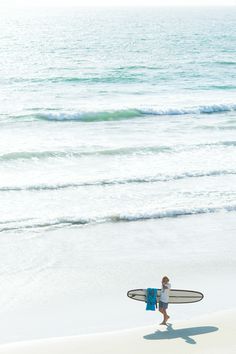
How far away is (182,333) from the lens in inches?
500

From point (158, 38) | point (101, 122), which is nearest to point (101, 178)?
point (101, 122)

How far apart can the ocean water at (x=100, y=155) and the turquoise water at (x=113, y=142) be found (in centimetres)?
6

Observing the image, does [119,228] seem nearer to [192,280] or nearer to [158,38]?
[192,280]

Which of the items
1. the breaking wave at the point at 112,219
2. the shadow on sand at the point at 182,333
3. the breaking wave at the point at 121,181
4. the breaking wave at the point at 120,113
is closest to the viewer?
the shadow on sand at the point at 182,333

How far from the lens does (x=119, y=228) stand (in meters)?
19.6

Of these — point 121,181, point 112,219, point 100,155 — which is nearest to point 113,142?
point 100,155

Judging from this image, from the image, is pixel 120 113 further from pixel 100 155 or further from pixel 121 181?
pixel 121 181

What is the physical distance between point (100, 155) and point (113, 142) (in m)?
2.74

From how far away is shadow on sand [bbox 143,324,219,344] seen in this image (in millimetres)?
12508

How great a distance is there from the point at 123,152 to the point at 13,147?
17.7 feet

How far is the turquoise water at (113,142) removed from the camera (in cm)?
2159

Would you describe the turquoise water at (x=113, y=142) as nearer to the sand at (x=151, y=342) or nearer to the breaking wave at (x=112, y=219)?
the breaking wave at (x=112, y=219)

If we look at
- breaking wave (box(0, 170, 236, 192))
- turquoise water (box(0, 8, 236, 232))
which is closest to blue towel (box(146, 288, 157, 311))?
turquoise water (box(0, 8, 236, 232))

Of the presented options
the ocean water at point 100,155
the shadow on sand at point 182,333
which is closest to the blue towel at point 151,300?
the shadow on sand at point 182,333
